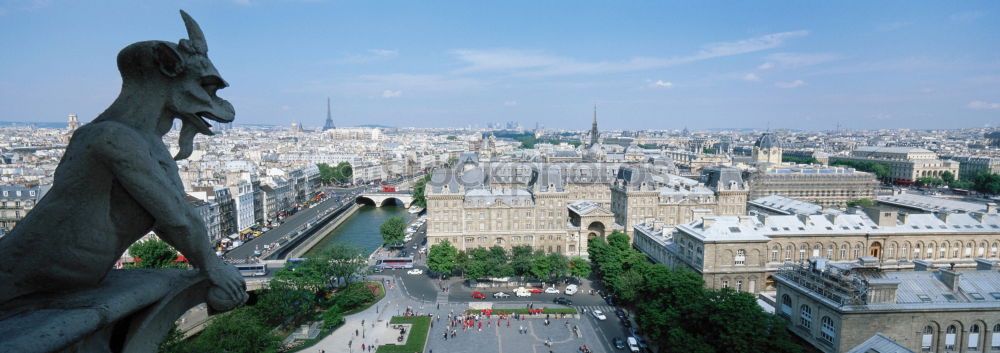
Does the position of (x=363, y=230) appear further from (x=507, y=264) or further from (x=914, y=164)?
(x=914, y=164)

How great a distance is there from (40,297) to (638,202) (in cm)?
6581

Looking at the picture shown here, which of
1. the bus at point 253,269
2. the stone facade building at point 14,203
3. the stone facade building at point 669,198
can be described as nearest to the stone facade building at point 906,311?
the stone facade building at point 669,198

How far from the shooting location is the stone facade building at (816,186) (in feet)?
315

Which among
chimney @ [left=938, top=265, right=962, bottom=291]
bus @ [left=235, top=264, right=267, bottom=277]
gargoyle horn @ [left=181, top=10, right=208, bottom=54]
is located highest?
gargoyle horn @ [left=181, top=10, right=208, bottom=54]

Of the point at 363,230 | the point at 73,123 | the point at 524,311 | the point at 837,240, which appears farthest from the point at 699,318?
the point at 73,123

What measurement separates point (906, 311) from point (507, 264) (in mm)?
32677

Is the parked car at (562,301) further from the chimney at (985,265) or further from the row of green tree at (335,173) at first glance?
the row of green tree at (335,173)

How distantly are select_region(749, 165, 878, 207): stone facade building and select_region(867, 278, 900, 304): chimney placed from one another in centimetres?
7081

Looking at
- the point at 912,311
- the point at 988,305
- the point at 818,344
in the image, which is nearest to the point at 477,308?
the point at 818,344

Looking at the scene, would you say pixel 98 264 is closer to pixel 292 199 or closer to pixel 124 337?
pixel 124 337

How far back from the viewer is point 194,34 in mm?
6473

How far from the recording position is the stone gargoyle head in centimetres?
615

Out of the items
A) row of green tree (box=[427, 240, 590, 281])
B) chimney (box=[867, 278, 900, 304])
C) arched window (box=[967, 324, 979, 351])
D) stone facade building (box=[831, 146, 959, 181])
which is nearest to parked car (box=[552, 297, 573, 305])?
row of green tree (box=[427, 240, 590, 281])

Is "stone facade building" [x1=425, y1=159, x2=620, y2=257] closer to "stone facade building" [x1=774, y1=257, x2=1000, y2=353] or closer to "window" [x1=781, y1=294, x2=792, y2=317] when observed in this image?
"window" [x1=781, y1=294, x2=792, y2=317]
